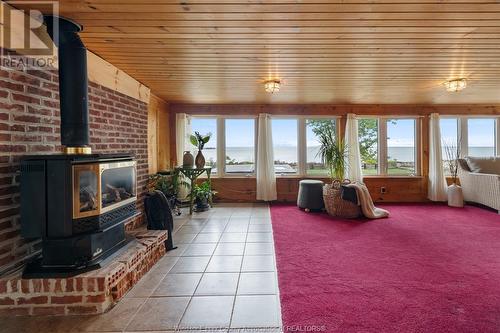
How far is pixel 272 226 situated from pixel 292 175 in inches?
84.6

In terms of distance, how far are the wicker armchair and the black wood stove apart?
18.1 ft

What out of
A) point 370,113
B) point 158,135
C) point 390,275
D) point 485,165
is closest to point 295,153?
point 370,113

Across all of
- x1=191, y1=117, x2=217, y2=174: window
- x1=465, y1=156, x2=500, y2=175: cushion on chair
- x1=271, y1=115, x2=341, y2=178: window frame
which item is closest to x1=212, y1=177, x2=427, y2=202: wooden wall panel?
x1=271, y1=115, x2=341, y2=178: window frame

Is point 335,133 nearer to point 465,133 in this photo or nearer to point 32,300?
point 465,133

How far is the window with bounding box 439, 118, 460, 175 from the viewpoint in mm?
5586

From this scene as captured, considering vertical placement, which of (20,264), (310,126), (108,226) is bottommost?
(20,264)

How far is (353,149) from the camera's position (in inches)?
216

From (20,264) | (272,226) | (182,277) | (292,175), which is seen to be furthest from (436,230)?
(20,264)

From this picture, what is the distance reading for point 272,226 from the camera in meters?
3.76

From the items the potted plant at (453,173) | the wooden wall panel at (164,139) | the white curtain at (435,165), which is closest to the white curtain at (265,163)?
the wooden wall panel at (164,139)

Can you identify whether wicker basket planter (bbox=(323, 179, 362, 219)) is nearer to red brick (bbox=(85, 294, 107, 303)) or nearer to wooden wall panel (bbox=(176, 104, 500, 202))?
wooden wall panel (bbox=(176, 104, 500, 202))

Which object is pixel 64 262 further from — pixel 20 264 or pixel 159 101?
pixel 159 101

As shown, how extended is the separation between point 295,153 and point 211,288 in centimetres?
414

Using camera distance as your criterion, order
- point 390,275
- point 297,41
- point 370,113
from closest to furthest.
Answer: point 390,275, point 297,41, point 370,113
